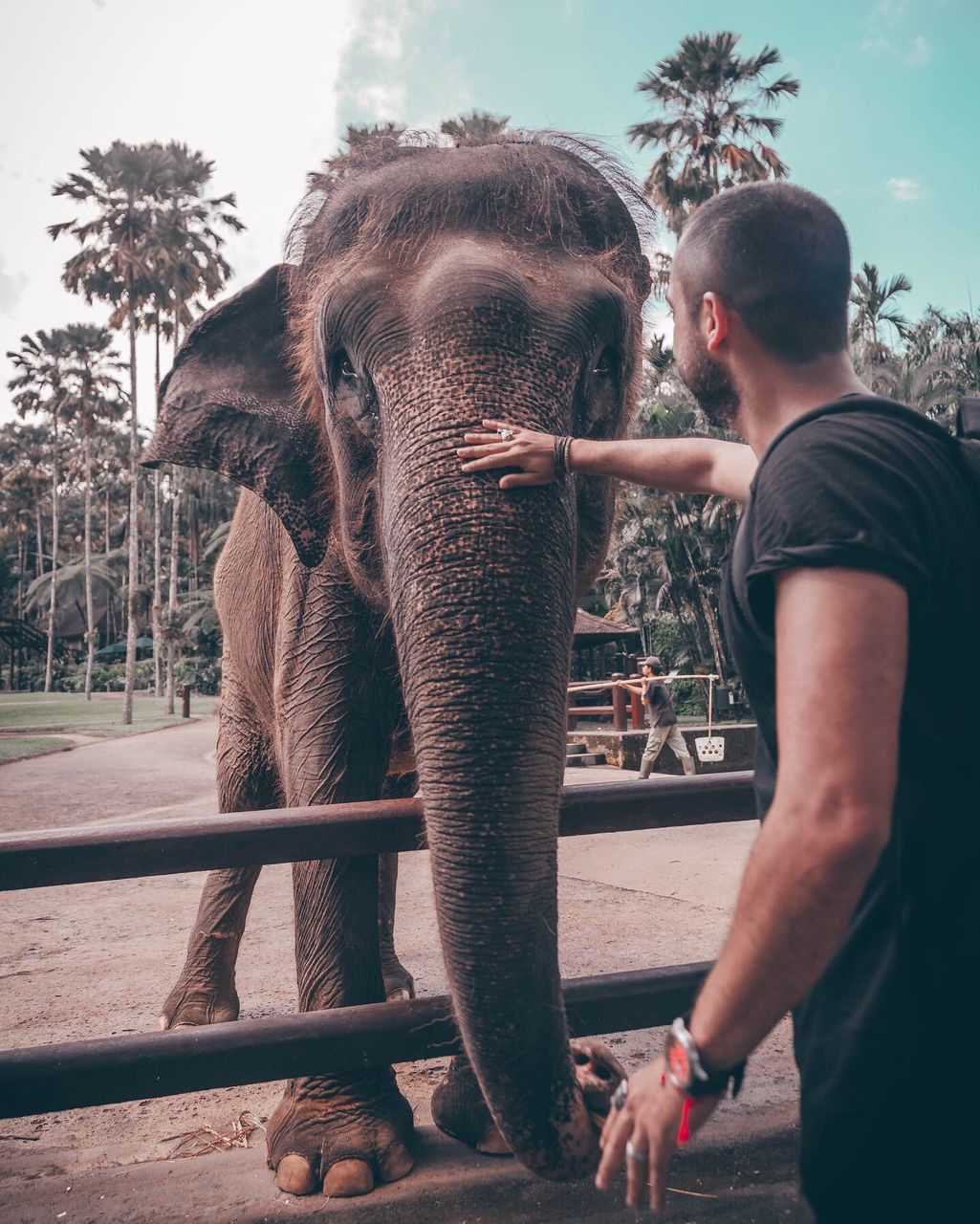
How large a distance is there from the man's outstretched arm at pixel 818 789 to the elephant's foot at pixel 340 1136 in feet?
6.80

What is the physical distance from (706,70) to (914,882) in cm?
2696

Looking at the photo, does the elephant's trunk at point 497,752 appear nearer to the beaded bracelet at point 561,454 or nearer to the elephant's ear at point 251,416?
the beaded bracelet at point 561,454

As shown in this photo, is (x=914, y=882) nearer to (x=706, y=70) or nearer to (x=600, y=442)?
(x=600, y=442)

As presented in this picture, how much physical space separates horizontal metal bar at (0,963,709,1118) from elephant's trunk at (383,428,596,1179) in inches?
33.9

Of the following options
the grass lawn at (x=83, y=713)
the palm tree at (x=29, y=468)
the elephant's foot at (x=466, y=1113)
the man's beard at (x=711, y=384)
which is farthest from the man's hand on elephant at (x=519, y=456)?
the palm tree at (x=29, y=468)

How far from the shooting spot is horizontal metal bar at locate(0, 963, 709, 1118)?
2.67 metres

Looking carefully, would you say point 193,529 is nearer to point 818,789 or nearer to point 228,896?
point 228,896

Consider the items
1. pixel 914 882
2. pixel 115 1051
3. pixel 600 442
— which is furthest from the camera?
pixel 115 1051

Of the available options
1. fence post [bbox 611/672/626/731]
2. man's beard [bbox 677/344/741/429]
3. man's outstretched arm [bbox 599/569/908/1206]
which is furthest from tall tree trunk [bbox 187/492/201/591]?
man's outstretched arm [bbox 599/569/908/1206]

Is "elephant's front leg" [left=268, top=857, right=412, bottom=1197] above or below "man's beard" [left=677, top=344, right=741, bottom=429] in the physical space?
below

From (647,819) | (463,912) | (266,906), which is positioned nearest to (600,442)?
(463,912)

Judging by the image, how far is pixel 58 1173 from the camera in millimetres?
3174

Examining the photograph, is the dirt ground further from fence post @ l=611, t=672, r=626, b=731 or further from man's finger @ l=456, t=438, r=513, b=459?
fence post @ l=611, t=672, r=626, b=731

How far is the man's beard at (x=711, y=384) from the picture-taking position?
5.18ft
